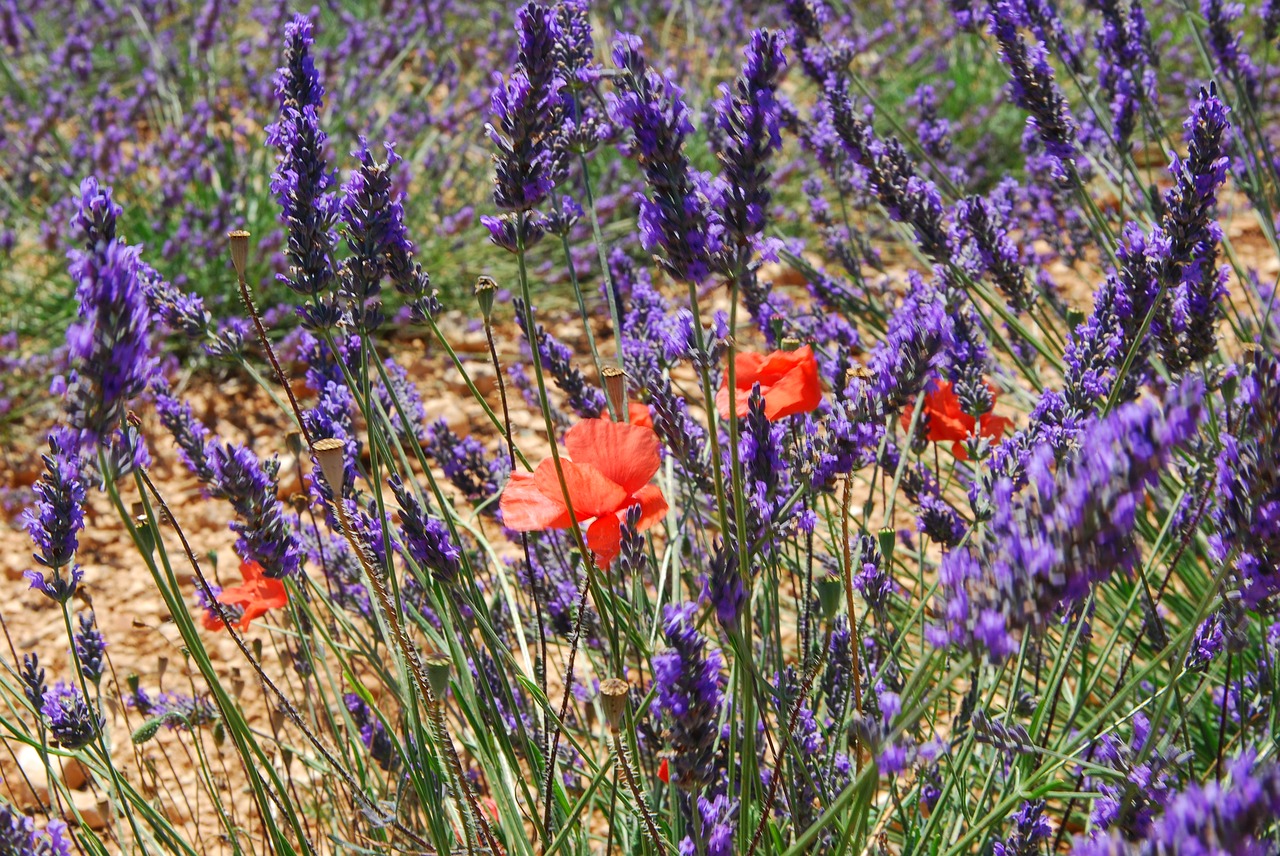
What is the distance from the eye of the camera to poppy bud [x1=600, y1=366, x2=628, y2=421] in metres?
1.38

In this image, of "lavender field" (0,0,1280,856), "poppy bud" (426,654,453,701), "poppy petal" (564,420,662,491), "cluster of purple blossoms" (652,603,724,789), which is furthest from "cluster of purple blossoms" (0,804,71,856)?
"poppy petal" (564,420,662,491)

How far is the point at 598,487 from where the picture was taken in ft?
4.44

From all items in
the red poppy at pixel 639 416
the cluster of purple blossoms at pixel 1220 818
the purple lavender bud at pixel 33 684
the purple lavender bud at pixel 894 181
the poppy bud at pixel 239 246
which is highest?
the purple lavender bud at pixel 894 181

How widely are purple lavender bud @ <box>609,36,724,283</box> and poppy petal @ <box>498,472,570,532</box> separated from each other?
1.25 ft

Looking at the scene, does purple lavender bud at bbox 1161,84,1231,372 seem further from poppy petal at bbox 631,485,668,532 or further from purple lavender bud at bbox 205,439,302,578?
purple lavender bud at bbox 205,439,302,578

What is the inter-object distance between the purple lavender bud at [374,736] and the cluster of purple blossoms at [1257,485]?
126cm

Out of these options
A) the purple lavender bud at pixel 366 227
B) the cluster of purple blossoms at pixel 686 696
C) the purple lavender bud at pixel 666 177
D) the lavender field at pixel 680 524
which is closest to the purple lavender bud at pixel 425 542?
the lavender field at pixel 680 524

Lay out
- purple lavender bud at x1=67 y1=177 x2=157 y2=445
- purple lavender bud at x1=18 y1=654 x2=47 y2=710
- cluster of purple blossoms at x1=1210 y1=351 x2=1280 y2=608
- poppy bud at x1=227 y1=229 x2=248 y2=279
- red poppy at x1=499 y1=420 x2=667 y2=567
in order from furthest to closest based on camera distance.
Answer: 1. purple lavender bud at x1=18 y1=654 x2=47 y2=710
2. red poppy at x1=499 y1=420 x2=667 y2=567
3. poppy bud at x1=227 y1=229 x2=248 y2=279
4. cluster of purple blossoms at x1=1210 y1=351 x2=1280 y2=608
5. purple lavender bud at x1=67 y1=177 x2=157 y2=445

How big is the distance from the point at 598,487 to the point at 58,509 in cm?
65

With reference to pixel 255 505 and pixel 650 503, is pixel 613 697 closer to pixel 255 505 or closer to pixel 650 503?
pixel 650 503

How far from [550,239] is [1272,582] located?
3883mm

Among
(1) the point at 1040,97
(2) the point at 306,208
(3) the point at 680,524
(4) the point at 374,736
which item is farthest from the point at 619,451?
(1) the point at 1040,97

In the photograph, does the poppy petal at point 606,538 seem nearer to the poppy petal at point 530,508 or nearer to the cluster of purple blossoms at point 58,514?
the poppy petal at point 530,508

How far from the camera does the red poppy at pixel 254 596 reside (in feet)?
5.59
